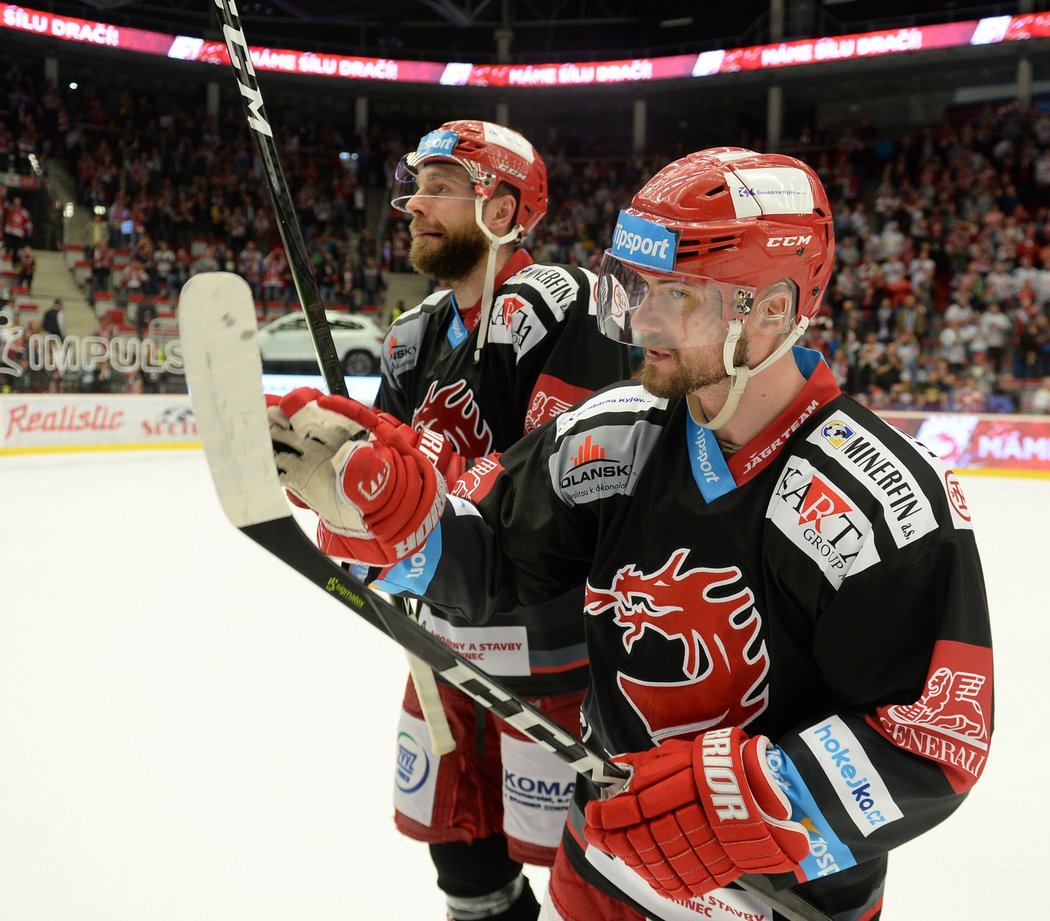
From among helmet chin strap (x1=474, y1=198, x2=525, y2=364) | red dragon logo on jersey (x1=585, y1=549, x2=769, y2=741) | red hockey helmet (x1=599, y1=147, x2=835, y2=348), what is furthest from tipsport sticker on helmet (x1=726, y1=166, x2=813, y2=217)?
helmet chin strap (x1=474, y1=198, x2=525, y2=364)

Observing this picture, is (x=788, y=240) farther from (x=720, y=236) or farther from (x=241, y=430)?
(x=241, y=430)

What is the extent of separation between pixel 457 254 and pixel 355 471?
0.90 metres

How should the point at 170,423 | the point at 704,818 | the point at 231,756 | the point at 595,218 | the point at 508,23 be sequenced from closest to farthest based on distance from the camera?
the point at 704,818 → the point at 231,756 → the point at 170,423 → the point at 595,218 → the point at 508,23

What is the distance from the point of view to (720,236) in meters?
1.21

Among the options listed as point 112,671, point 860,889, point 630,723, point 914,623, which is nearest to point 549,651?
point 630,723

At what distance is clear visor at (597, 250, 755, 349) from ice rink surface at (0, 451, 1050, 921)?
1.52 m

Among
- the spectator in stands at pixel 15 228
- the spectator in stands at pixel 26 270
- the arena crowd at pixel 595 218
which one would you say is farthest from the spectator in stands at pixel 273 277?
the spectator in stands at pixel 15 228

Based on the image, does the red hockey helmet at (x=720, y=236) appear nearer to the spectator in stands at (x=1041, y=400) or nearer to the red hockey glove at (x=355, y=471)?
the red hockey glove at (x=355, y=471)

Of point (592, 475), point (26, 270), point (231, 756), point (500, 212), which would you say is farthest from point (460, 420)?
point (26, 270)

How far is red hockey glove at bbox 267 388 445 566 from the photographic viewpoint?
4.04ft

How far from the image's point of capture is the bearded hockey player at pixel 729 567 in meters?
1.08

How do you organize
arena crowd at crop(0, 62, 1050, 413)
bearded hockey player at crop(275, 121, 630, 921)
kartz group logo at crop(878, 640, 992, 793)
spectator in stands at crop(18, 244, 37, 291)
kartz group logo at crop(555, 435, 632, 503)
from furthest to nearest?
spectator in stands at crop(18, 244, 37, 291)
arena crowd at crop(0, 62, 1050, 413)
bearded hockey player at crop(275, 121, 630, 921)
kartz group logo at crop(555, 435, 632, 503)
kartz group logo at crop(878, 640, 992, 793)

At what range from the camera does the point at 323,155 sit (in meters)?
17.0

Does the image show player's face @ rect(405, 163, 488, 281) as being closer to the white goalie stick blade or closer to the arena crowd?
the white goalie stick blade
